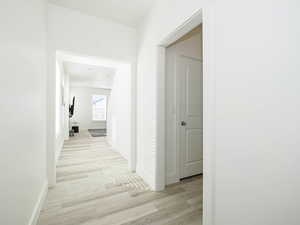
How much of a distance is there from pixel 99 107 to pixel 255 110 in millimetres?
9611

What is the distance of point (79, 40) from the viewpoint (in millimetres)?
2154

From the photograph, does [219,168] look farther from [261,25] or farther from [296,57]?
[261,25]

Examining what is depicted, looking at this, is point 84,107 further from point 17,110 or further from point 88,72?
point 17,110

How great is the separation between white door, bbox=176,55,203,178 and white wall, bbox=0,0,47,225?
1.83m

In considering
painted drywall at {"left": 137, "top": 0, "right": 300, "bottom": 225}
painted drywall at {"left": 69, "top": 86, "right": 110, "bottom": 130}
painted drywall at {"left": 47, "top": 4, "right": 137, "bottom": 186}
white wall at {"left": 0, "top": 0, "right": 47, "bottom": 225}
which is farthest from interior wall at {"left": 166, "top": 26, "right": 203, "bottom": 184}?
painted drywall at {"left": 69, "top": 86, "right": 110, "bottom": 130}

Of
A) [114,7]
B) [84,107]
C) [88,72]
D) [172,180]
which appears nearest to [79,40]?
[114,7]

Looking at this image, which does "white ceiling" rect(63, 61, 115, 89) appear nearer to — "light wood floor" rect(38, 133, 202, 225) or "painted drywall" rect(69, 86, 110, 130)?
"painted drywall" rect(69, 86, 110, 130)

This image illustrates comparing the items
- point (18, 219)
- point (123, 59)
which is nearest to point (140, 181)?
point (18, 219)

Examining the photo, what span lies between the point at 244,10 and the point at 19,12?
1.68m

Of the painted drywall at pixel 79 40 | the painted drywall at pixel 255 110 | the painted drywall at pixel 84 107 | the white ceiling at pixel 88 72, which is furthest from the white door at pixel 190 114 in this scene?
the painted drywall at pixel 84 107

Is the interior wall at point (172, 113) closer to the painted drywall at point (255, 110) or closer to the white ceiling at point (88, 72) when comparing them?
the painted drywall at point (255, 110)

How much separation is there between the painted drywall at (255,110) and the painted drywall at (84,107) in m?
8.89

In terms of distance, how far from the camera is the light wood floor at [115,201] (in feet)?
4.45

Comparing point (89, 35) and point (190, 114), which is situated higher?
point (89, 35)
